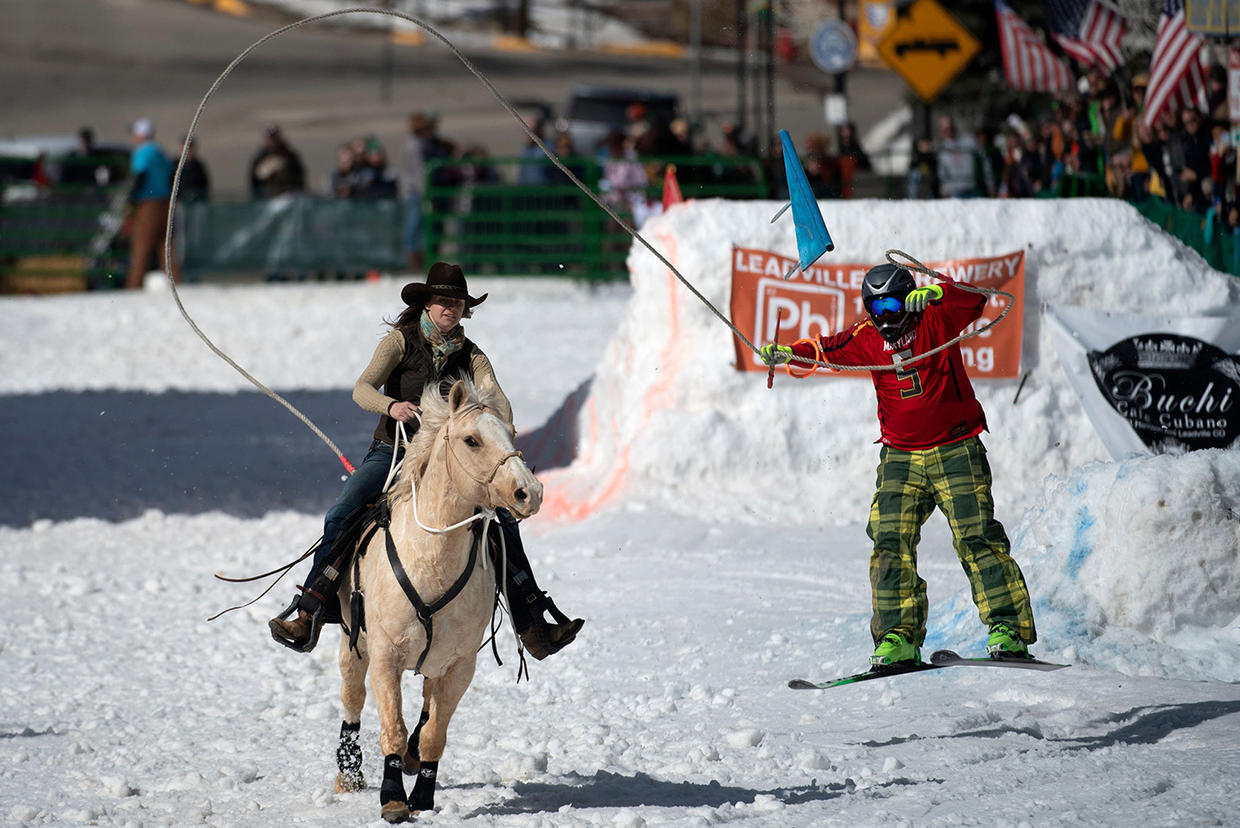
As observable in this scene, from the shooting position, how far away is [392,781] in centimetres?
630

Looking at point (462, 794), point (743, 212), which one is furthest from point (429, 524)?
point (743, 212)

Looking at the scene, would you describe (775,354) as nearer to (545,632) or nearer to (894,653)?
(894,653)

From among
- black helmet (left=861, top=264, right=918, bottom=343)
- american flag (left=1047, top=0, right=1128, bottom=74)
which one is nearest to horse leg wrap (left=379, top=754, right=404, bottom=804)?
black helmet (left=861, top=264, right=918, bottom=343)

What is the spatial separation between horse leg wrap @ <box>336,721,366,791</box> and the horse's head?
4.41 feet

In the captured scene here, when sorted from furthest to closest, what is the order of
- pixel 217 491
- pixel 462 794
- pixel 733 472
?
pixel 217 491 < pixel 733 472 < pixel 462 794

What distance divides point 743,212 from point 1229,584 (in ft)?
17.8

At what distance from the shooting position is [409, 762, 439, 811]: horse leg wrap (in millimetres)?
6379

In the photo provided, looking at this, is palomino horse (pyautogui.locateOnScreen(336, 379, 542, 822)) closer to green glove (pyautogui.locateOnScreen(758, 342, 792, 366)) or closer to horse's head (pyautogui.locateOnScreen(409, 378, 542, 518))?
horse's head (pyautogui.locateOnScreen(409, 378, 542, 518))

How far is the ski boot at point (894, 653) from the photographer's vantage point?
736 cm

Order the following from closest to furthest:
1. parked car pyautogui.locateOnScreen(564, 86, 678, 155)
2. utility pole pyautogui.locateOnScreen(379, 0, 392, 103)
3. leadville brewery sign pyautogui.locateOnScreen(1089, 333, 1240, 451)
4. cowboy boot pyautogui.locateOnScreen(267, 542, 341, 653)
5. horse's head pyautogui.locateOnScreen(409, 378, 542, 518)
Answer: horse's head pyautogui.locateOnScreen(409, 378, 542, 518) → cowboy boot pyautogui.locateOnScreen(267, 542, 341, 653) → leadville brewery sign pyautogui.locateOnScreen(1089, 333, 1240, 451) → parked car pyautogui.locateOnScreen(564, 86, 678, 155) → utility pole pyautogui.locateOnScreen(379, 0, 392, 103)

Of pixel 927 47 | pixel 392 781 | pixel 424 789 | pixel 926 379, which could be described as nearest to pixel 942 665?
pixel 926 379

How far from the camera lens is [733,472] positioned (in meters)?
12.0

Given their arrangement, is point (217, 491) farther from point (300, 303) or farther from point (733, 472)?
point (300, 303)

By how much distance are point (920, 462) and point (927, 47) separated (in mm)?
14364
